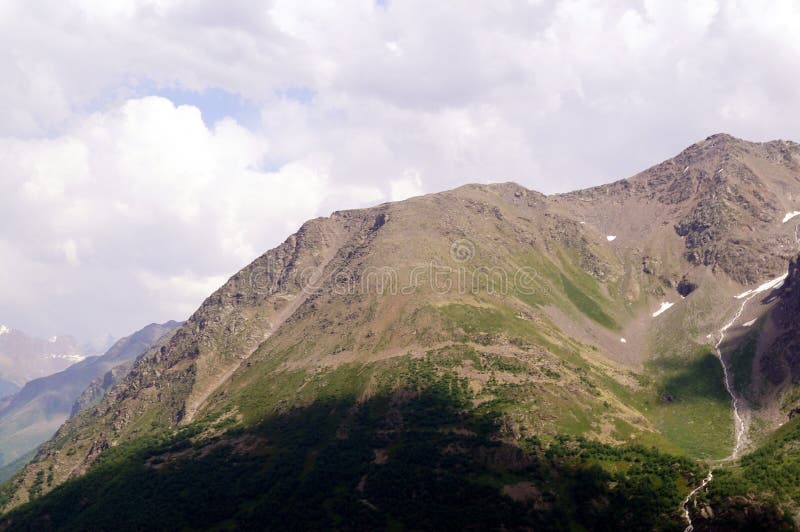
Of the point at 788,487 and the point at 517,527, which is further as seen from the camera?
the point at 517,527

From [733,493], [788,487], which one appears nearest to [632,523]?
[733,493]

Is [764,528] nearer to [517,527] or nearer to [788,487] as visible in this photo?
[788,487]

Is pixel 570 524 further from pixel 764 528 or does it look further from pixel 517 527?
pixel 764 528

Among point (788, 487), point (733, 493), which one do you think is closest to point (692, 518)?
point (733, 493)

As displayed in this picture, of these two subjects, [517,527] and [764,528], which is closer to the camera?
[764,528]

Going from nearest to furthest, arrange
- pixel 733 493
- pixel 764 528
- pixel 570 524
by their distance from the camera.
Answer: pixel 764 528, pixel 733 493, pixel 570 524

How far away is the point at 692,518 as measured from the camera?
186 metres

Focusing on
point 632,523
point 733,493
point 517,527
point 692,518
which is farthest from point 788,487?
point 517,527

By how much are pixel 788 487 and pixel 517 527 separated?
7998 cm

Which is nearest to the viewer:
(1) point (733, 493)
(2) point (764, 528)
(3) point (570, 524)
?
(2) point (764, 528)

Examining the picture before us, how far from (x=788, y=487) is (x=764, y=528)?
17464 millimetres

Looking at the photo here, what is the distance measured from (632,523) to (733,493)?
31.0 m

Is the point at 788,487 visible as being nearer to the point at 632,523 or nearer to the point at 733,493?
the point at 733,493

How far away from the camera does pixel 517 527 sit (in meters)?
200
